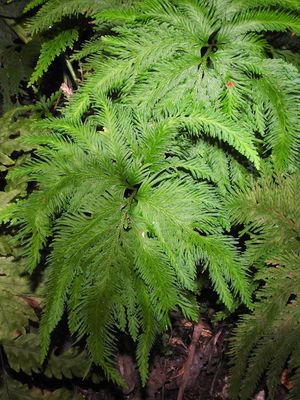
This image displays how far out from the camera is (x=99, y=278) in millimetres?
1559

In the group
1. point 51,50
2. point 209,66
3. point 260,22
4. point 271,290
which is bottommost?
point 271,290

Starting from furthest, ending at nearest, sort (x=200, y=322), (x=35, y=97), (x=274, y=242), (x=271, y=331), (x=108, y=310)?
1. (x=35, y=97)
2. (x=200, y=322)
3. (x=274, y=242)
4. (x=271, y=331)
5. (x=108, y=310)

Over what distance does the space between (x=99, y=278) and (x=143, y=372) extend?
43cm

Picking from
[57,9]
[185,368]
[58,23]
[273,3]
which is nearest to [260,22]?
[273,3]

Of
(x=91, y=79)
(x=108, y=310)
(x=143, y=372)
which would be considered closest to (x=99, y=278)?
(x=108, y=310)

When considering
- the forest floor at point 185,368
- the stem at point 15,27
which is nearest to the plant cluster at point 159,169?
the forest floor at point 185,368

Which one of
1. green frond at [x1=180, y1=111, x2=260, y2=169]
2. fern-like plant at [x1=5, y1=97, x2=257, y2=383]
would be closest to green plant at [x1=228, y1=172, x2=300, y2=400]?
fern-like plant at [x1=5, y1=97, x2=257, y2=383]

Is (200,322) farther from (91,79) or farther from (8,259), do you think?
(91,79)

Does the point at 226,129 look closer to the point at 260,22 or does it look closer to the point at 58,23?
the point at 260,22

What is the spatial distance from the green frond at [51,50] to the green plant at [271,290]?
3.66 feet

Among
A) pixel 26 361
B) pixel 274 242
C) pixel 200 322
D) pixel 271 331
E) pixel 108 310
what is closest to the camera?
pixel 108 310

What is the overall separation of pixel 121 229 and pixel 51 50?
3.22 ft

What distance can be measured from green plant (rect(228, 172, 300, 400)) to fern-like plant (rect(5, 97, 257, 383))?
19cm

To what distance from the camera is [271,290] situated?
176 centimetres
